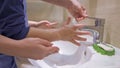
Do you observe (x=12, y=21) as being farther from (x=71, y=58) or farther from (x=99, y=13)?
(x=99, y=13)

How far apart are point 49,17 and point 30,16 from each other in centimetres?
11

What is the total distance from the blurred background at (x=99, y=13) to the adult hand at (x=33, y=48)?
1.53 feet

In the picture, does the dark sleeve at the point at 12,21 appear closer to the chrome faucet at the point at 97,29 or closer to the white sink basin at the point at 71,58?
the white sink basin at the point at 71,58

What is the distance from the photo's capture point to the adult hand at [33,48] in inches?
22.6

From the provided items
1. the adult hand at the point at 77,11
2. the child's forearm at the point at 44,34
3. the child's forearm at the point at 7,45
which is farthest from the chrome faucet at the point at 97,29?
the child's forearm at the point at 7,45

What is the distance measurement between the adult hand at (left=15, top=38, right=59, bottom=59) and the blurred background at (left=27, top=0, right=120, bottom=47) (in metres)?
0.47

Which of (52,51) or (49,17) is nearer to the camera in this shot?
(52,51)

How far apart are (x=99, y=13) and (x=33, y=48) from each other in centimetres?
57

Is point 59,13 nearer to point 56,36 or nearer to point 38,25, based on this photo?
point 38,25

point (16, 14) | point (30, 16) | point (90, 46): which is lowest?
point (90, 46)

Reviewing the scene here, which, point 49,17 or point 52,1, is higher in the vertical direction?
point 52,1

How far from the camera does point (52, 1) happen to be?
85cm

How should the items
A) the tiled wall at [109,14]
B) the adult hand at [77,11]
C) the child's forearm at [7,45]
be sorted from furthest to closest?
the tiled wall at [109,14]
the adult hand at [77,11]
the child's forearm at [7,45]

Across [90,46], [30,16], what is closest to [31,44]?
[90,46]
